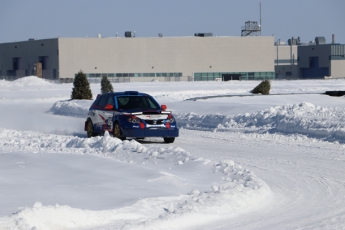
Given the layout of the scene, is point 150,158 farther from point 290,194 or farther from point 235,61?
point 235,61

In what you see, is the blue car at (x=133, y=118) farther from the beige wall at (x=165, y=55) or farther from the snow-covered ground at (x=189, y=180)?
the beige wall at (x=165, y=55)

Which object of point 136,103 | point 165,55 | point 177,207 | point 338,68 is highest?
point 165,55

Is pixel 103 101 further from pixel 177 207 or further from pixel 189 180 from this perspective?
pixel 177 207

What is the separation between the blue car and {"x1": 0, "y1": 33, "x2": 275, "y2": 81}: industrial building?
7836 cm

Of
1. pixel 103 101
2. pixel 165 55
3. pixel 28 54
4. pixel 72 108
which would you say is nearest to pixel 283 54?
pixel 165 55

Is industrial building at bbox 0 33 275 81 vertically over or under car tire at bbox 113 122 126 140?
over

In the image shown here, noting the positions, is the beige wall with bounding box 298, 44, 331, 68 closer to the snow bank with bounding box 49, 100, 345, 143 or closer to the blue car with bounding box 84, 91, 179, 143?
the snow bank with bounding box 49, 100, 345, 143

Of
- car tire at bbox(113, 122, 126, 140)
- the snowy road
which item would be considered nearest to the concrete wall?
the snowy road

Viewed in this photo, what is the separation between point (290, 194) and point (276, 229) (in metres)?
2.61

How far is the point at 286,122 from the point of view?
72.9 ft

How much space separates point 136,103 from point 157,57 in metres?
83.4

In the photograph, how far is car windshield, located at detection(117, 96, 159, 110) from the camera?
20656 mm

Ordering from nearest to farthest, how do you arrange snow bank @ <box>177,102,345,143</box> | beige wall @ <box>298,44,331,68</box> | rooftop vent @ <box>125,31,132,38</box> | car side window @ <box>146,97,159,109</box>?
snow bank @ <box>177,102,345,143</box>, car side window @ <box>146,97,159,109</box>, rooftop vent @ <box>125,31,132,38</box>, beige wall @ <box>298,44,331,68</box>

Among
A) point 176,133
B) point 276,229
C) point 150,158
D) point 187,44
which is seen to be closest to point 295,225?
point 276,229
